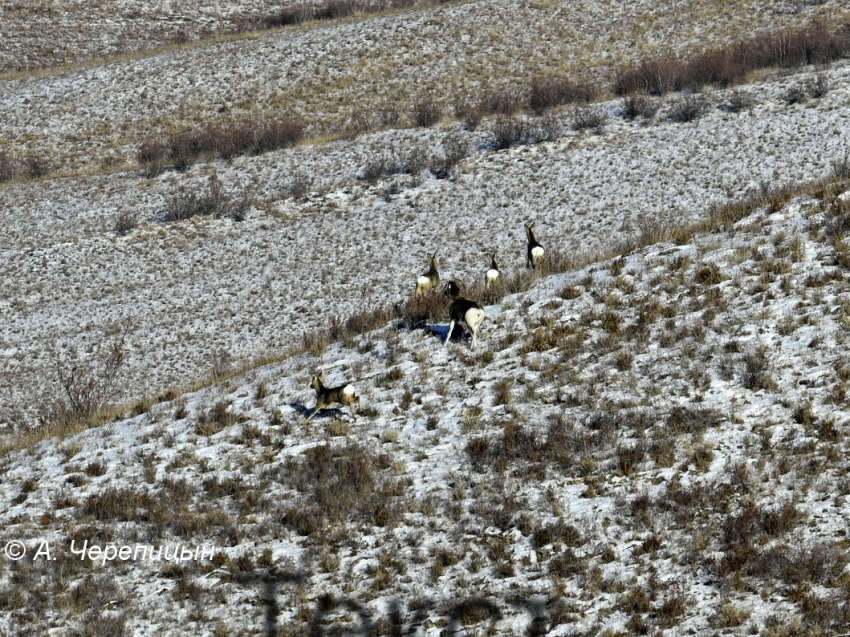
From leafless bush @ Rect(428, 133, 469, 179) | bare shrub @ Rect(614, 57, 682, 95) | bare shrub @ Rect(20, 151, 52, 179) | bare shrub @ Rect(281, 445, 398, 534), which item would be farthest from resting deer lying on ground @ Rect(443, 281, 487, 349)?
bare shrub @ Rect(20, 151, 52, 179)

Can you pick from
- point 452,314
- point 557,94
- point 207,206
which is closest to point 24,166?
point 207,206

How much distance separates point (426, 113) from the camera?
33.7 meters

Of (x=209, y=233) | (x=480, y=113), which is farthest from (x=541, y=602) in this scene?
(x=480, y=113)

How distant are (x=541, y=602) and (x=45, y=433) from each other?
8580mm

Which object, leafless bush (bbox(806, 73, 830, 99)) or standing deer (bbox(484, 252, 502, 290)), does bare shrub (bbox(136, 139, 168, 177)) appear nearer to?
standing deer (bbox(484, 252, 502, 290))

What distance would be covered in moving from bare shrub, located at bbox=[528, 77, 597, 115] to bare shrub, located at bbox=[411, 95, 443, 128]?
348cm

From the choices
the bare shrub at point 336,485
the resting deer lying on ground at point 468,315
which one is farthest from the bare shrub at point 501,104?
the bare shrub at point 336,485

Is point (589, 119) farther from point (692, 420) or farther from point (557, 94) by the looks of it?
point (692, 420)

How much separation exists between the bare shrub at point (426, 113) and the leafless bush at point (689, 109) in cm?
847

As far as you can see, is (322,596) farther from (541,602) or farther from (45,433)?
(45,433)

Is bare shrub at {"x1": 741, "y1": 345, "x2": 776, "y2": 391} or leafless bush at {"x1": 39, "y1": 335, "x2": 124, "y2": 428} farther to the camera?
leafless bush at {"x1": 39, "y1": 335, "x2": 124, "y2": 428}

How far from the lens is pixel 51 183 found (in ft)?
104

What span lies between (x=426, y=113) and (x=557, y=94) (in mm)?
4851

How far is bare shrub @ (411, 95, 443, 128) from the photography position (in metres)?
33.4
